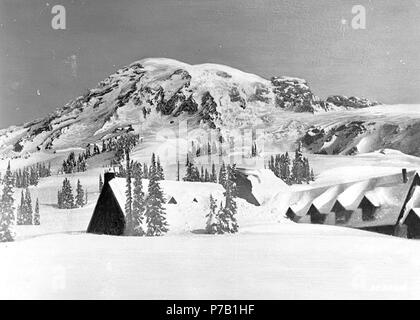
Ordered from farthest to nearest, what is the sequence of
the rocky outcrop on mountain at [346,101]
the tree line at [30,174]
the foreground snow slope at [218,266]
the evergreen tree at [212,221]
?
the rocky outcrop on mountain at [346,101] → the tree line at [30,174] → the evergreen tree at [212,221] → the foreground snow slope at [218,266]

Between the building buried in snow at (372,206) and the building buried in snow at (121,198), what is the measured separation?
4.23 feet

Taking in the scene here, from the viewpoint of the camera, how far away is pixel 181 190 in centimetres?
886

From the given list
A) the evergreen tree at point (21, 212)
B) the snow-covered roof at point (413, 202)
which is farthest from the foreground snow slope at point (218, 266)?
the snow-covered roof at point (413, 202)

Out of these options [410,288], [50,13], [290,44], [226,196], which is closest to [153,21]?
[50,13]

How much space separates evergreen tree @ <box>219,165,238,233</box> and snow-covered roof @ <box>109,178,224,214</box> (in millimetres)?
107

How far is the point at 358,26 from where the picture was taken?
881 cm

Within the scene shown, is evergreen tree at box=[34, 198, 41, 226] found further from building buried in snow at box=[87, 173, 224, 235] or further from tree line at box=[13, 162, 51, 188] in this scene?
building buried in snow at box=[87, 173, 224, 235]

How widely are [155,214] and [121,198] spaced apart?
55cm

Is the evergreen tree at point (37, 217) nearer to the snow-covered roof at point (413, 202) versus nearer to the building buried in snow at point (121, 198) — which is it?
the building buried in snow at point (121, 198)

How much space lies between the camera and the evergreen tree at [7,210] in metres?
8.62

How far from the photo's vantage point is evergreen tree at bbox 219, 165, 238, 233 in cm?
864

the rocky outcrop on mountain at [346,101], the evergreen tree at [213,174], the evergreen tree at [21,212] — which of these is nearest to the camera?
the evergreen tree at [21,212]

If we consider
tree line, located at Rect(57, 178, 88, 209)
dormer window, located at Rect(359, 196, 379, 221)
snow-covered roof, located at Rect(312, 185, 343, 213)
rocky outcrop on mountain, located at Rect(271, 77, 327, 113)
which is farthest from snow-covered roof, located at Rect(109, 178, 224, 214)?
dormer window, located at Rect(359, 196, 379, 221)

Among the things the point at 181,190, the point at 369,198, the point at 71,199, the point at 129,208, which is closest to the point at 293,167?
the point at 369,198
